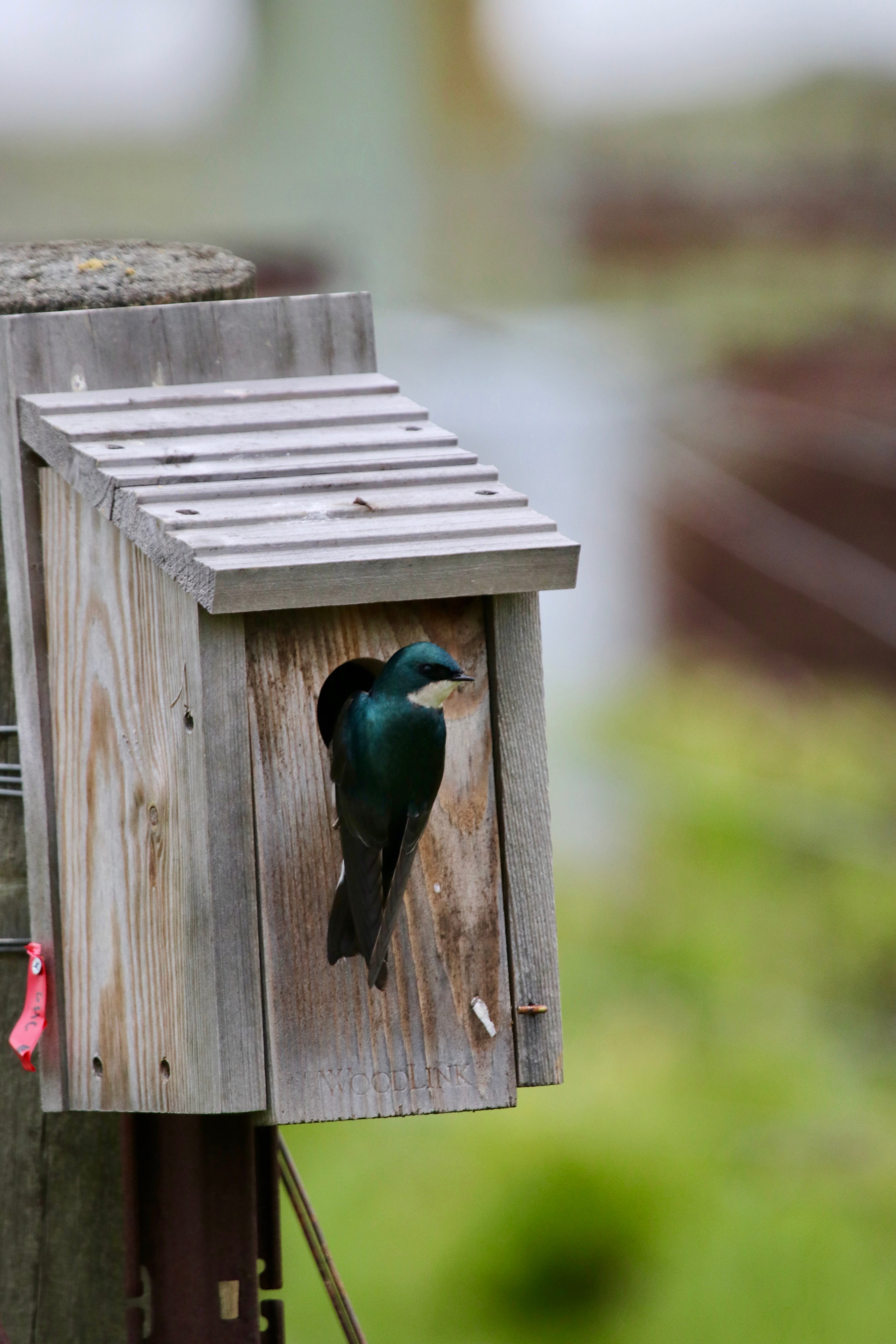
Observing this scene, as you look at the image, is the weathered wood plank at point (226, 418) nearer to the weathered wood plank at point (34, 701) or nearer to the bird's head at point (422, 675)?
the weathered wood plank at point (34, 701)

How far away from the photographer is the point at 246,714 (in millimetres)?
1399

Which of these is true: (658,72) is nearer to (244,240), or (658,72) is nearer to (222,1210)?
(244,240)

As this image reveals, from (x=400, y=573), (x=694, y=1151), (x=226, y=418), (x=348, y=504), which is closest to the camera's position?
(x=400, y=573)

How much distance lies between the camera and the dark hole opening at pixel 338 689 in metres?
1.66

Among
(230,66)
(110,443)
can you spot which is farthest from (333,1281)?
(230,66)

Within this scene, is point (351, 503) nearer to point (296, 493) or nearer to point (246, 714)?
point (296, 493)

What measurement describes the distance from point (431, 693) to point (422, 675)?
0.02m

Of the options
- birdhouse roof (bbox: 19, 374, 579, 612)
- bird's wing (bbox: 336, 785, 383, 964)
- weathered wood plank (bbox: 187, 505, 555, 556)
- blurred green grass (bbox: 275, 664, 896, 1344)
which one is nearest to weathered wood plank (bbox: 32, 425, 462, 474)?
birdhouse roof (bbox: 19, 374, 579, 612)

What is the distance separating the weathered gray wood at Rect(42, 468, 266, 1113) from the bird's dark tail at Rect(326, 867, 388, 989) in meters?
0.07

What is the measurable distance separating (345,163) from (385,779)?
705 inches

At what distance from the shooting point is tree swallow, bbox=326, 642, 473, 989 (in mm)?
1364

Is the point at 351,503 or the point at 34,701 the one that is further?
the point at 34,701

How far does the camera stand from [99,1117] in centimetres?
174

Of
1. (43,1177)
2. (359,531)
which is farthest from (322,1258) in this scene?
(359,531)
